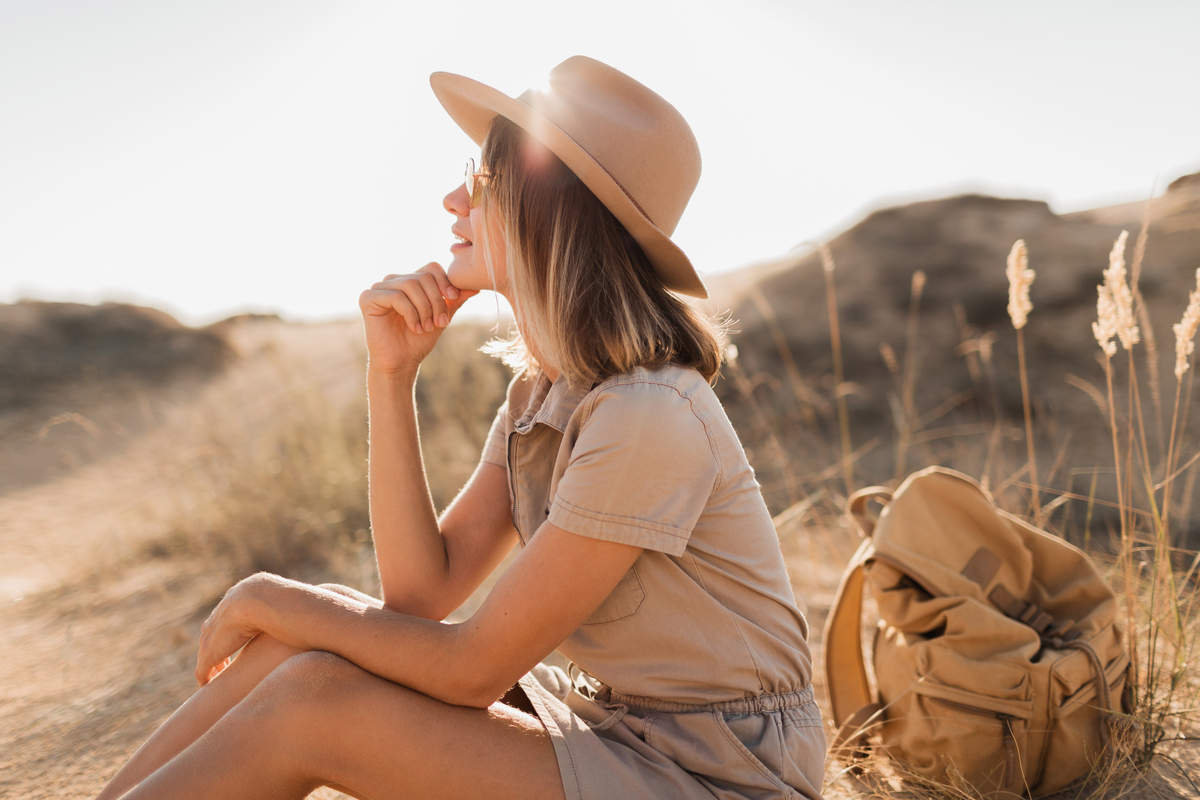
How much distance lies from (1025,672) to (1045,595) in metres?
0.34

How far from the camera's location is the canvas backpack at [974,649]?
205 cm

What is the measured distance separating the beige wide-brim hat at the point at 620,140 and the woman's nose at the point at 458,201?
0.17m

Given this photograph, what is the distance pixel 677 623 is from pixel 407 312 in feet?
2.96

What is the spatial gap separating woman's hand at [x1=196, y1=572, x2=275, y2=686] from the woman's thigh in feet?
0.97

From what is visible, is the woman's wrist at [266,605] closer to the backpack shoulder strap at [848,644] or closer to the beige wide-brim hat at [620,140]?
the beige wide-brim hat at [620,140]

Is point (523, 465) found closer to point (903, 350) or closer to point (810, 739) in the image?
point (810, 739)

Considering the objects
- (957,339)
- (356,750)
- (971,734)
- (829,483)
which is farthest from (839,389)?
(356,750)

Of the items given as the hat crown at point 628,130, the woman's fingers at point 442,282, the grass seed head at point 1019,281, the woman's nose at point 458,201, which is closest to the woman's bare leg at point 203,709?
the woman's fingers at point 442,282

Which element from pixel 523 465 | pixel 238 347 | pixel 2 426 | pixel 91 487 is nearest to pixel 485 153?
pixel 523 465

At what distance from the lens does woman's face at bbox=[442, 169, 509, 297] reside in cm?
174

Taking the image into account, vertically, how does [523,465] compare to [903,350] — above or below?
above

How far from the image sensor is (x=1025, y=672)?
6.67 feet

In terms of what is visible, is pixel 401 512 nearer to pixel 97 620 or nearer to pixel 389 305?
pixel 389 305

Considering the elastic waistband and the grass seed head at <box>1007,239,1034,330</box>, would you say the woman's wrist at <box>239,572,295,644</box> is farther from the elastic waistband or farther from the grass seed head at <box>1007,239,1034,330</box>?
the grass seed head at <box>1007,239,1034,330</box>
